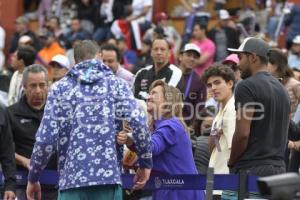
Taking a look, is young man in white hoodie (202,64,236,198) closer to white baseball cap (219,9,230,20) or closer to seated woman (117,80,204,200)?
seated woman (117,80,204,200)

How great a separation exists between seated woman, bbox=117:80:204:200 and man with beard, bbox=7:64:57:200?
1.42 m

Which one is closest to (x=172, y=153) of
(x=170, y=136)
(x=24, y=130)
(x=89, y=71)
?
(x=170, y=136)

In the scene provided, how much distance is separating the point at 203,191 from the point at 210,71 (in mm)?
1494

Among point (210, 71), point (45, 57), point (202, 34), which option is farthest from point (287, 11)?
point (210, 71)

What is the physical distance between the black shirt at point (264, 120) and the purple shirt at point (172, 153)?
21.2 inches

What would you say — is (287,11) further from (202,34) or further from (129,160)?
(129,160)

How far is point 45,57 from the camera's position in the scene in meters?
19.8

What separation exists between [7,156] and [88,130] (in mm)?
1471

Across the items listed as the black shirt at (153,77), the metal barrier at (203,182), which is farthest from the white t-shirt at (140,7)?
the metal barrier at (203,182)

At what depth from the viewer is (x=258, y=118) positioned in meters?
9.84

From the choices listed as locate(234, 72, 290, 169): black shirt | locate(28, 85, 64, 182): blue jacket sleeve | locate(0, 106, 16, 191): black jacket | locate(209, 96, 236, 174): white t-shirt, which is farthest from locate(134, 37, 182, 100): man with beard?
locate(28, 85, 64, 182): blue jacket sleeve

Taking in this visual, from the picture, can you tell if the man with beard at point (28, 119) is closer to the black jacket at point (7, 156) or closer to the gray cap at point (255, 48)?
the black jacket at point (7, 156)

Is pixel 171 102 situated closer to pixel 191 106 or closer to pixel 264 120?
pixel 264 120

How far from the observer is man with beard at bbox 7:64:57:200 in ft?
36.2
